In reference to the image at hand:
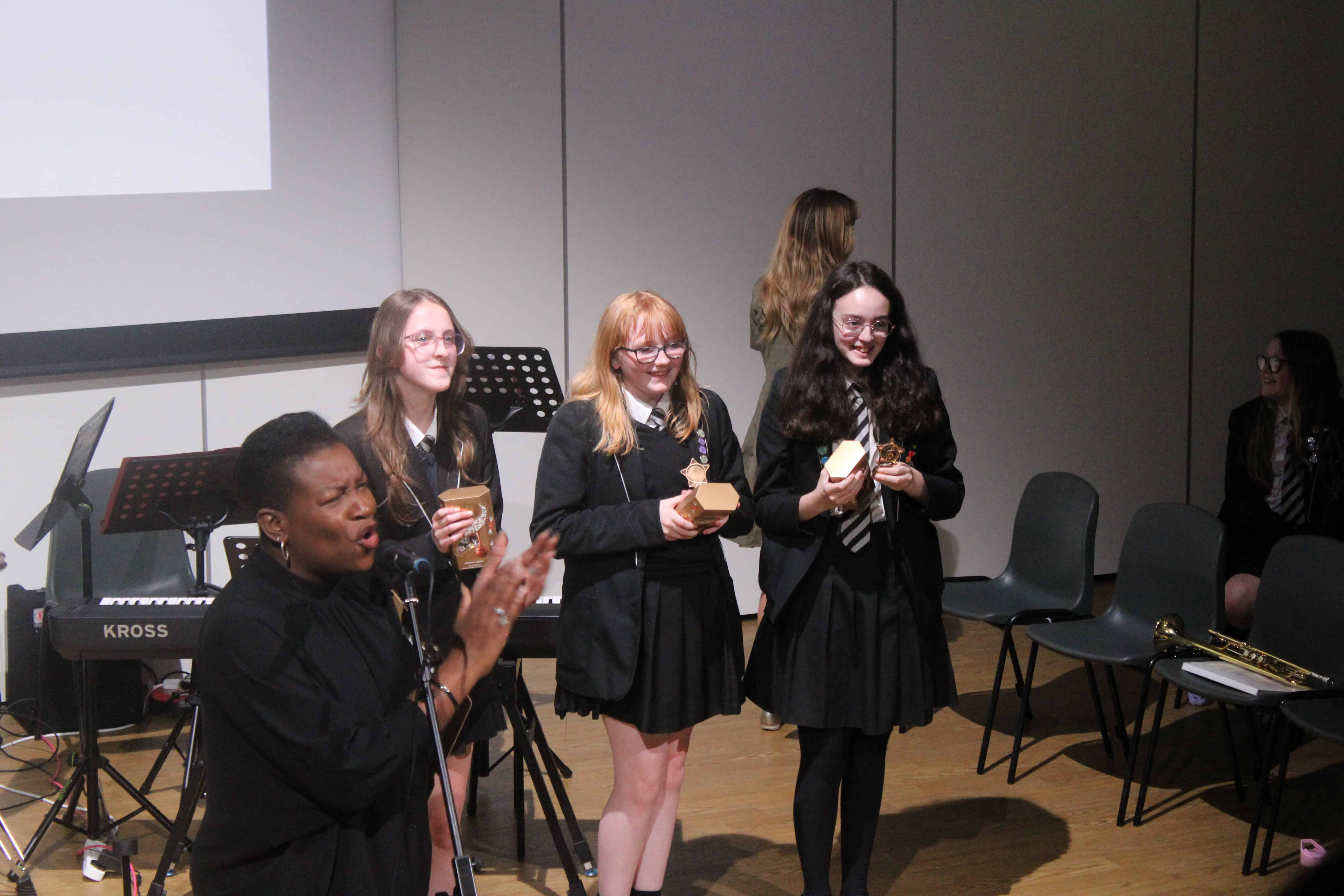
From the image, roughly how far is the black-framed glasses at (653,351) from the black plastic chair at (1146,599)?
6.14ft

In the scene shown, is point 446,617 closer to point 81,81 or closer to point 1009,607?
point 1009,607

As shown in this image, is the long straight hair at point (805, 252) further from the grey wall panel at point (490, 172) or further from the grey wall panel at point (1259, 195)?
the grey wall panel at point (1259, 195)

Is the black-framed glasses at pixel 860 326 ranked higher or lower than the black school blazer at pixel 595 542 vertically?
higher

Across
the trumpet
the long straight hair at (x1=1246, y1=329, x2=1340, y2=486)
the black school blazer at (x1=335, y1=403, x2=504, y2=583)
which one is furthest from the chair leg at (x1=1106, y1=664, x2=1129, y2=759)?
the black school blazer at (x1=335, y1=403, x2=504, y2=583)

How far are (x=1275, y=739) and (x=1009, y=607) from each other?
4.12 feet

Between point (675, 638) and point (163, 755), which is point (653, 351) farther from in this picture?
point (163, 755)

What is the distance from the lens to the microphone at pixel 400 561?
1.88 meters

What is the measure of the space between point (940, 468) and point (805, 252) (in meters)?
1.57

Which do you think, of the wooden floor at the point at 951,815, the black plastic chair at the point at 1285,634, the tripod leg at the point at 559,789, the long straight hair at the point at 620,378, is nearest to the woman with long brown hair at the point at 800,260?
the wooden floor at the point at 951,815

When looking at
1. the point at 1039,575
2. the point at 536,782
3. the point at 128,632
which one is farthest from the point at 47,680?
the point at 1039,575

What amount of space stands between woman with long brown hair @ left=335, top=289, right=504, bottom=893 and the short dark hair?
716mm

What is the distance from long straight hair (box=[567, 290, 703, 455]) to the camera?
9.20 ft

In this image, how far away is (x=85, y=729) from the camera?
3.54m

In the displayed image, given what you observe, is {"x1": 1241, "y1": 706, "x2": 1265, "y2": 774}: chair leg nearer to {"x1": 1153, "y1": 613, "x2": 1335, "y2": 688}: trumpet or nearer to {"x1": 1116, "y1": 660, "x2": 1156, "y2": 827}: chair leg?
{"x1": 1153, "y1": 613, "x2": 1335, "y2": 688}: trumpet
